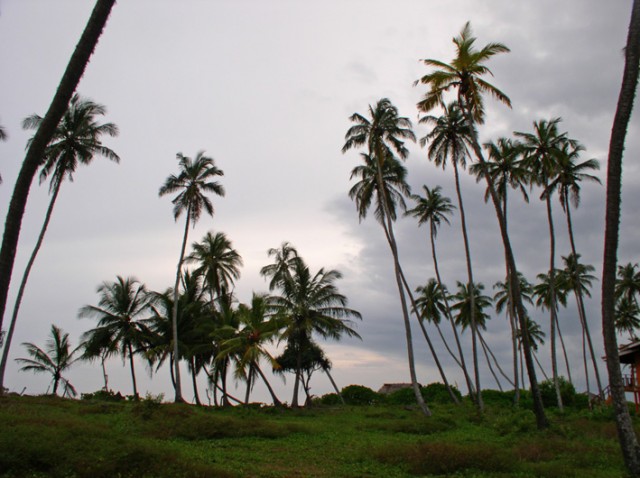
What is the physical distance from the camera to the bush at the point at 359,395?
42506 mm

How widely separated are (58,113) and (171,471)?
7387 mm

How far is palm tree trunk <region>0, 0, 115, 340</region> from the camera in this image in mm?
8672

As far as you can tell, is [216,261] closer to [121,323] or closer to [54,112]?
[121,323]

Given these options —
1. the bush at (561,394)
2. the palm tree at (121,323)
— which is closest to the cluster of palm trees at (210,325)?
the palm tree at (121,323)

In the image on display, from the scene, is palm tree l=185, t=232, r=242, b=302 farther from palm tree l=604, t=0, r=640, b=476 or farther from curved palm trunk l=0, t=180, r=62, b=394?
palm tree l=604, t=0, r=640, b=476

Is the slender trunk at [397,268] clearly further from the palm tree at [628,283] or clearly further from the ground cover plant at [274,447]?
the palm tree at [628,283]

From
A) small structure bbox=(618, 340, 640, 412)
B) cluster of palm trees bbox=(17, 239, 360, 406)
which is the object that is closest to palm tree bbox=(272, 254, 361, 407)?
cluster of palm trees bbox=(17, 239, 360, 406)

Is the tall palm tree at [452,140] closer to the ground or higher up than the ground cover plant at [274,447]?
higher up

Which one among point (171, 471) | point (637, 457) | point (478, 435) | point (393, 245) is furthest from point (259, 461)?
point (393, 245)

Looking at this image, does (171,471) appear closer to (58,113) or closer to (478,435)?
(58,113)

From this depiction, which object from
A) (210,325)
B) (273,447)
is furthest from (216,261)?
(273,447)

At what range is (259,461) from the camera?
1402 centimetres

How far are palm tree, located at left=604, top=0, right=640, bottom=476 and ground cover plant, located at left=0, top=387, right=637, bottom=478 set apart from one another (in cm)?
168

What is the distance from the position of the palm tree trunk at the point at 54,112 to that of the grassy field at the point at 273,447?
535cm
